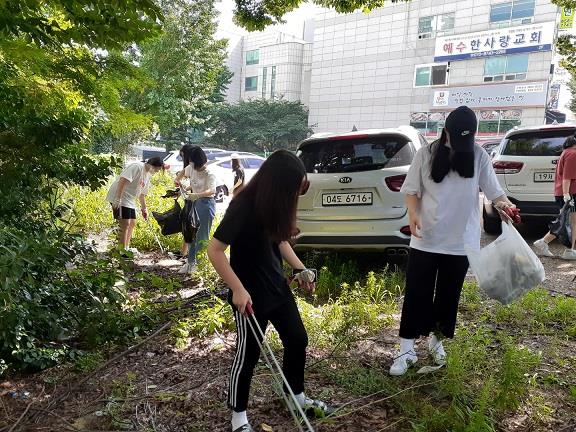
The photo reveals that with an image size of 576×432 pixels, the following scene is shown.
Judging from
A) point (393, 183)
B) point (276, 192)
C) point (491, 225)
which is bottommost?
point (491, 225)

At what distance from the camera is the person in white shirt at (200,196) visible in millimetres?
5789

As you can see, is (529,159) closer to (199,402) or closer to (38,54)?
(199,402)

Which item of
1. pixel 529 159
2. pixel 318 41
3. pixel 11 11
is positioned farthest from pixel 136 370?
pixel 318 41

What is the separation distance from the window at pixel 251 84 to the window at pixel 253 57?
A: 162 cm

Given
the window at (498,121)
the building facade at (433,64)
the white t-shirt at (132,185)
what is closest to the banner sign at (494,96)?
the building facade at (433,64)

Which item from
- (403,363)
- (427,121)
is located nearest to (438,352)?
(403,363)

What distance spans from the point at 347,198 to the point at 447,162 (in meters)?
2.10

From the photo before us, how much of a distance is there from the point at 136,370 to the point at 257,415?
43.4 inches

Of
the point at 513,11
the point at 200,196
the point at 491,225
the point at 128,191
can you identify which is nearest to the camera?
the point at 200,196

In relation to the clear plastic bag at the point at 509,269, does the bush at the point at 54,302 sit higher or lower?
lower

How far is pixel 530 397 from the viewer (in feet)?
8.70

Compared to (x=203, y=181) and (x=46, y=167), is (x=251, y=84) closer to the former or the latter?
(x=203, y=181)

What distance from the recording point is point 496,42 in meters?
32.7

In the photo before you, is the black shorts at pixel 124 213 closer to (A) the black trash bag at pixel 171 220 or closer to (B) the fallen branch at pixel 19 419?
(A) the black trash bag at pixel 171 220
